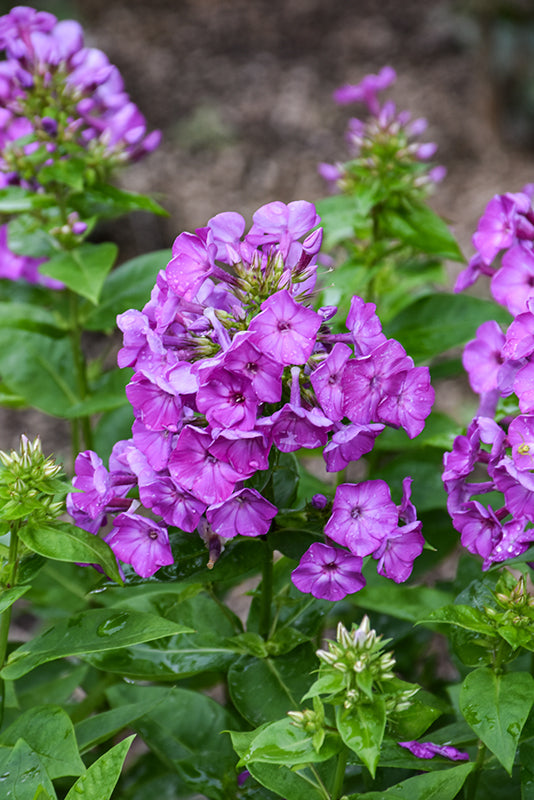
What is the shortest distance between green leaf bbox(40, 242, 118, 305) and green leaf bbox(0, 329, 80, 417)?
0.35 m

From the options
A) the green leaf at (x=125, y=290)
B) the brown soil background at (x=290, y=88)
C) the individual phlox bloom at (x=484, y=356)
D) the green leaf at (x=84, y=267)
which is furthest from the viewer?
the brown soil background at (x=290, y=88)

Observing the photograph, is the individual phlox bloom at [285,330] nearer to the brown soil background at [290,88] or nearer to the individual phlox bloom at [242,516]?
the individual phlox bloom at [242,516]

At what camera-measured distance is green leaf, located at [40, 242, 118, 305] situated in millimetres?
2389

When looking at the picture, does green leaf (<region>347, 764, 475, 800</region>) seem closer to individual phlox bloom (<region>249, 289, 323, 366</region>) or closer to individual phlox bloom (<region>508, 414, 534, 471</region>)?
individual phlox bloom (<region>508, 414, 534, 471</region>)

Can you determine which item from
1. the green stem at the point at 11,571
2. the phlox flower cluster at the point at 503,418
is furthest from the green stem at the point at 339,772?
the green stem at the point at 11,571

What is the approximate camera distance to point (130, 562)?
1.65 m

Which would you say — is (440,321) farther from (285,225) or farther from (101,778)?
(101,778)

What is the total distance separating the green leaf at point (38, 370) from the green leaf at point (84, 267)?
0.35m

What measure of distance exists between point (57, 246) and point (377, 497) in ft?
4.72

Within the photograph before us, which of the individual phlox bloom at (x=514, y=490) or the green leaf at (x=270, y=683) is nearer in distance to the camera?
the individual phlox bloom at (x=514, y=490)

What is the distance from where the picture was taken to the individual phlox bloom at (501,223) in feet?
6.51

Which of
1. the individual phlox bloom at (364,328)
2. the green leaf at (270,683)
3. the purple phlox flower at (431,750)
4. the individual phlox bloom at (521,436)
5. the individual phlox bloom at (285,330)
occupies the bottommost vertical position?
the purple phlox flower at (431,750)

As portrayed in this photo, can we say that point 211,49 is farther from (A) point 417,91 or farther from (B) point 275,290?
(B) point 275,290

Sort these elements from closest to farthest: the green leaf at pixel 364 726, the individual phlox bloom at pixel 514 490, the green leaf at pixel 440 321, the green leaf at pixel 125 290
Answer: the green leaf at pixel 364 726 → the individual phlox bloom at pixel 514 490 → the green leaf at pixel 440 321 → the green leaf at pixel 125 290
